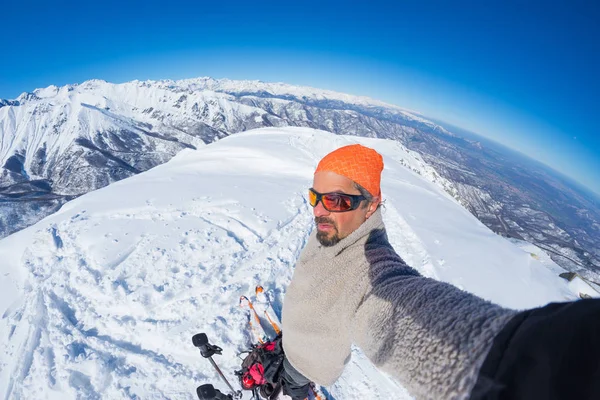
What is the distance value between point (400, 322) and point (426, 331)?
194 mm

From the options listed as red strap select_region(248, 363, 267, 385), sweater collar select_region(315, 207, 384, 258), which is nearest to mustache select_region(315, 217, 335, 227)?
sweater collar select_region(315, 207, 384, 258)

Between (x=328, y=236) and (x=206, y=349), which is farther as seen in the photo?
(x=206, y=349)

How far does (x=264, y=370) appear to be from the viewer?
4.21 metres

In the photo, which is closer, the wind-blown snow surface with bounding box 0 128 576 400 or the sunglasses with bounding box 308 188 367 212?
the sunglasses with bounding box 308 188 367 212

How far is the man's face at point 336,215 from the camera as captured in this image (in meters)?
2.42

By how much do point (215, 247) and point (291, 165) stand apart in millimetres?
11006

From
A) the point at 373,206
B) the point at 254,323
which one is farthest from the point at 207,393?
the point at 373,206

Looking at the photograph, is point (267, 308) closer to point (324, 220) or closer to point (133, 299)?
point (133, 299)

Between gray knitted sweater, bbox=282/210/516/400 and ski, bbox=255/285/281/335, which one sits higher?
gray knitted sweater, bbox=282/210/516/400

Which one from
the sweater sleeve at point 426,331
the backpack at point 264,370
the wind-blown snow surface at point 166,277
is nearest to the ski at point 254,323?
the wind-blown snow surface at point 166,277

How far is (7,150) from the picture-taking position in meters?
190

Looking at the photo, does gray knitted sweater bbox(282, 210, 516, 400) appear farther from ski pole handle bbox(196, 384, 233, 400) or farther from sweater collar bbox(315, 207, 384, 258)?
ski pole handle bbox(196, 384, 233, 400)

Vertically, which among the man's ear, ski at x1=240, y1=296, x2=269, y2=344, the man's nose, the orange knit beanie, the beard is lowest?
ski at x1=240, y1=296, x2=269, y2=344

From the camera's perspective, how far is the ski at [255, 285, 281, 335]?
223 inches
